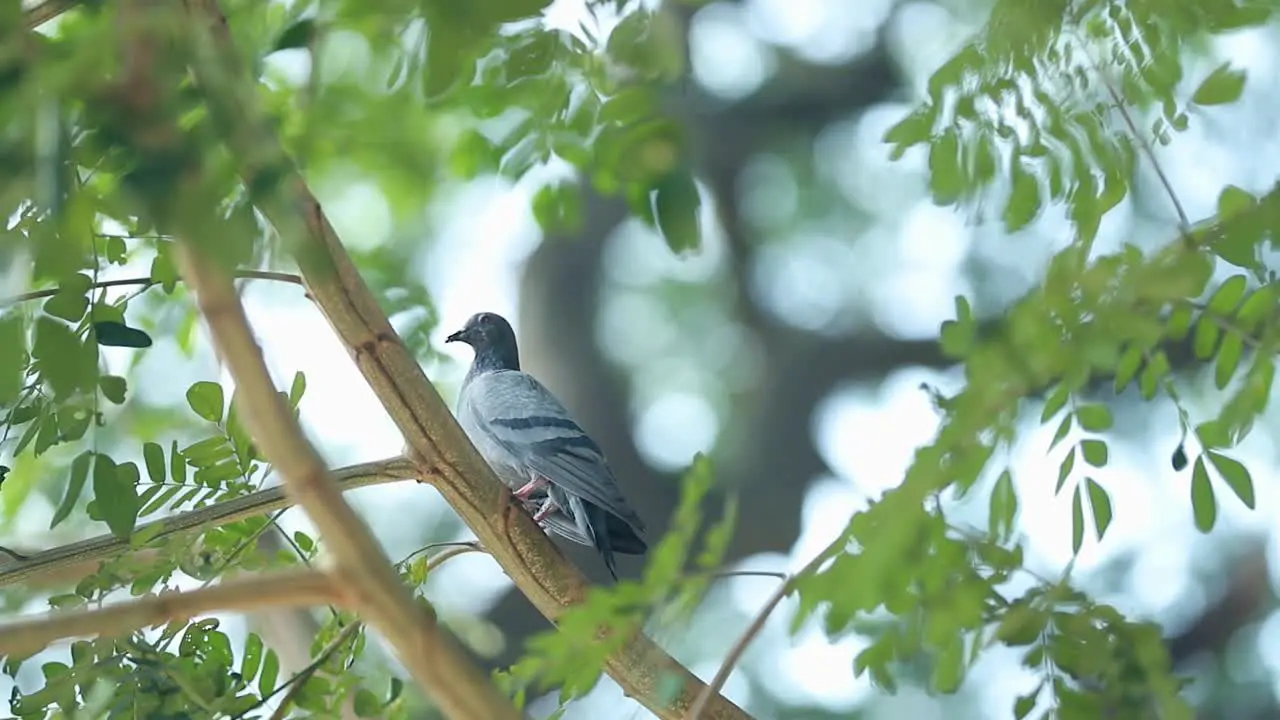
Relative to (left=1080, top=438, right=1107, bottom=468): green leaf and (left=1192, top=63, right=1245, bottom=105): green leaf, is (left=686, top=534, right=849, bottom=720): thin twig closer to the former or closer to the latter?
(left=1080, top=438, right=1107, bottom=468): green leaf

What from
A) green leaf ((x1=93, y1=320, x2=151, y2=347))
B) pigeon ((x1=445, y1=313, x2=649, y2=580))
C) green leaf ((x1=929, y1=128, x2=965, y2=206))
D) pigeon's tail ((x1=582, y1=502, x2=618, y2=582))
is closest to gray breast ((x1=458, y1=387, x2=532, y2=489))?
pigeon ((x1=445, y1=313, x2=649, y2=580))

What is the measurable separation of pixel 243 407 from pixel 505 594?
2924mm

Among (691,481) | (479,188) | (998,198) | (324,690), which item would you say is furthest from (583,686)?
(479,188)

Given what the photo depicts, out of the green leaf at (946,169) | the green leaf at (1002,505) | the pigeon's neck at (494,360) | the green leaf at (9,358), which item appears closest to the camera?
the green leaf at (9,358)

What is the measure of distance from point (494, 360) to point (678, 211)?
1993mm

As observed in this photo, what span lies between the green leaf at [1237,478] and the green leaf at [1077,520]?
0.10 metres

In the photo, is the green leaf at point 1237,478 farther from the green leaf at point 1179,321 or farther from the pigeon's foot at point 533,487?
the pigeon's foot at point 533,487

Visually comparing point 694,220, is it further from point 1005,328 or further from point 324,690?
point 324,690

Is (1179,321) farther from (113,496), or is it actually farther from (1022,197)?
(113,496)

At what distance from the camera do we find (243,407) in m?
0.66

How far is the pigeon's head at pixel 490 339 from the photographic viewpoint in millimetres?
2803

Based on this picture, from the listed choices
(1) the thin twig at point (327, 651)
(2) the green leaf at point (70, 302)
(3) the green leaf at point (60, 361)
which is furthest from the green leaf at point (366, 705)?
(3) the green leaf at point (60, 361)

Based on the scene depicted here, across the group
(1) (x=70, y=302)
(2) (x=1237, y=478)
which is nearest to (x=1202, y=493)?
(2) (x=1237, y=478)

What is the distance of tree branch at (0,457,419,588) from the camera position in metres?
1.38
